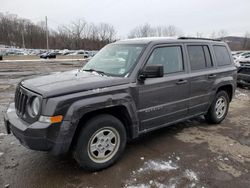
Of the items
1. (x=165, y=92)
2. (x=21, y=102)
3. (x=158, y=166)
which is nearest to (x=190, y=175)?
(x=158, y=166)

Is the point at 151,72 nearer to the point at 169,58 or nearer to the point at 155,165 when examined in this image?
the point at 169,58

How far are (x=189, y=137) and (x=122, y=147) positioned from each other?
1.68 m

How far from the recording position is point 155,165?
3.22 m

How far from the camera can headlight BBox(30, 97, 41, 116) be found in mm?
2615

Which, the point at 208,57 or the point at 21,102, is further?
the point at 208,57

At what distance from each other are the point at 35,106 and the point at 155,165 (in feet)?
6.29

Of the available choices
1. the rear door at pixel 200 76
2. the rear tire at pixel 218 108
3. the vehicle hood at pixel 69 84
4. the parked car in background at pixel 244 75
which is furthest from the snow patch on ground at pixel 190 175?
the parked car in background at pixel 244 75

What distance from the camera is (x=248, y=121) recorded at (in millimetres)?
5277

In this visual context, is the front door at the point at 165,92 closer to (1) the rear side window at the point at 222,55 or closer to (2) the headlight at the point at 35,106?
(1) the rear side window at the point at 222,55

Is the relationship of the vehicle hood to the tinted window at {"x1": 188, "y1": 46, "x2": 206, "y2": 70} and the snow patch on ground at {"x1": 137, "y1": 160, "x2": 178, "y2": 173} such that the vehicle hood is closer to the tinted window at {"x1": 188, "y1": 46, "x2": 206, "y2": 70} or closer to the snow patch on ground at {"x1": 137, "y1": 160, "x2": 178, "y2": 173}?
the snow patch on ground at {"x1": 137, "y1": 160, "x2": 178, "y2": 173}

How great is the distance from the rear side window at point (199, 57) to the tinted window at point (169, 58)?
0.30 meters

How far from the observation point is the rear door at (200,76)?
4.03 m

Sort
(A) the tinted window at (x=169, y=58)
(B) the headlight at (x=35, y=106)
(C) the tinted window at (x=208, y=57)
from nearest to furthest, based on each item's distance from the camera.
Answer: (B) the headlight at (x=35, y=106) < (A) the tinted window at (x=169, y=58) < (C) the tinted window at (x=208, y=57)

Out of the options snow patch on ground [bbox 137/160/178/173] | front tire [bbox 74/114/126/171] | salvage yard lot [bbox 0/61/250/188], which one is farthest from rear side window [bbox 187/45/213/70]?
front tire [bbox 74/114/126/171]
